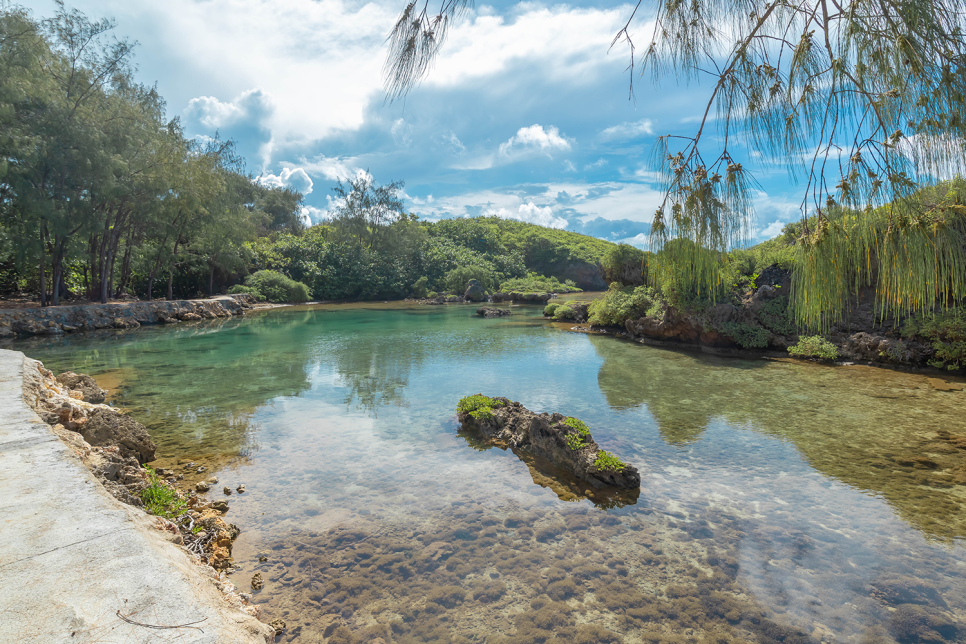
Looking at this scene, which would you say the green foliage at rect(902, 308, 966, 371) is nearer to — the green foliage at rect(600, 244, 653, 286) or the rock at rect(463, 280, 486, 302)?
the green foliage at rect(600, 244, 653, 286)

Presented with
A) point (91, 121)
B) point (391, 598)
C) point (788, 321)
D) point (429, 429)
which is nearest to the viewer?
point (391, 598)

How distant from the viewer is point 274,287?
1324 inches

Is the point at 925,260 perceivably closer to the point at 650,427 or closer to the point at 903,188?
the point at 903,188

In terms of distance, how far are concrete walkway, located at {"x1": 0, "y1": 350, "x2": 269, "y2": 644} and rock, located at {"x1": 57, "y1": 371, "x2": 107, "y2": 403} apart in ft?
18.1

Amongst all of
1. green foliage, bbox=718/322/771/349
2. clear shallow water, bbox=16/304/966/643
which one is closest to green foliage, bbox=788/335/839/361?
green foliage, bbox=718/322/771/349

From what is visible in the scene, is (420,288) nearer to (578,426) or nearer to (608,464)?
(578,426)

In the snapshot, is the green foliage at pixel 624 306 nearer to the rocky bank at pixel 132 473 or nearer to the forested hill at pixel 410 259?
the forested hill at pixel 410 259

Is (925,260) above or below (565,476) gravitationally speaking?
above

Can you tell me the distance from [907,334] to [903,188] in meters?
11.4

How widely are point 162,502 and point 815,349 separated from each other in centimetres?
1387

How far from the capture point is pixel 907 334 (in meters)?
10.6

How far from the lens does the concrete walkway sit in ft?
5.25

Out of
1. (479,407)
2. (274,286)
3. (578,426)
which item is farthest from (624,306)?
(274,286)

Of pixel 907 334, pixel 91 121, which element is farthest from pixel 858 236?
pixel 91 121
